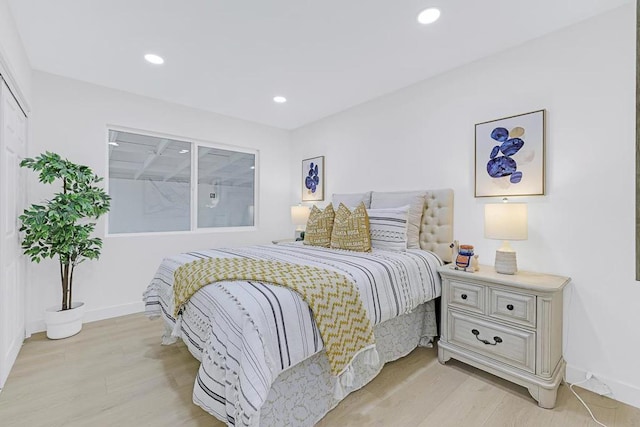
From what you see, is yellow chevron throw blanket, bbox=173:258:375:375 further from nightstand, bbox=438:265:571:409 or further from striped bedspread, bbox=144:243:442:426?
nightstand, bbox=438:265:571:409

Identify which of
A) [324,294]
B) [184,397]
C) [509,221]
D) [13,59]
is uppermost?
[13,59]

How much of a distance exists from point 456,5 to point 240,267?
2161 mm

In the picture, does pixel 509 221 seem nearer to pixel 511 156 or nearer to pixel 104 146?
pixel 511 156

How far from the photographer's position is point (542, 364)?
1.77 metres

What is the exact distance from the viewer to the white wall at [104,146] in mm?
2770

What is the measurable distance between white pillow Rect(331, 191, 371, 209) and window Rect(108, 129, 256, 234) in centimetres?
147

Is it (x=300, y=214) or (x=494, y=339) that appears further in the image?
(x=300, y=214)

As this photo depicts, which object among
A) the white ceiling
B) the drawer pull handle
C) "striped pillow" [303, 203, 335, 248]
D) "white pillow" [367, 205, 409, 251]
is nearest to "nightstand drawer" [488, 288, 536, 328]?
the drawer pull handle

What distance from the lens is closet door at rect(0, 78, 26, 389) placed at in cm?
191

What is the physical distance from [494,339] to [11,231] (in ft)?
11.8

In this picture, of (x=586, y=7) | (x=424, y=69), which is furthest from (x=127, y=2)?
(x=586, y=7)

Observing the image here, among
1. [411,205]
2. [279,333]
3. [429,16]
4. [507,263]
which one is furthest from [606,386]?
[429,16]

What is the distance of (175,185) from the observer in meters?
3.78

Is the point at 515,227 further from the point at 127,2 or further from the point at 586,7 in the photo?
the point at 127,2
